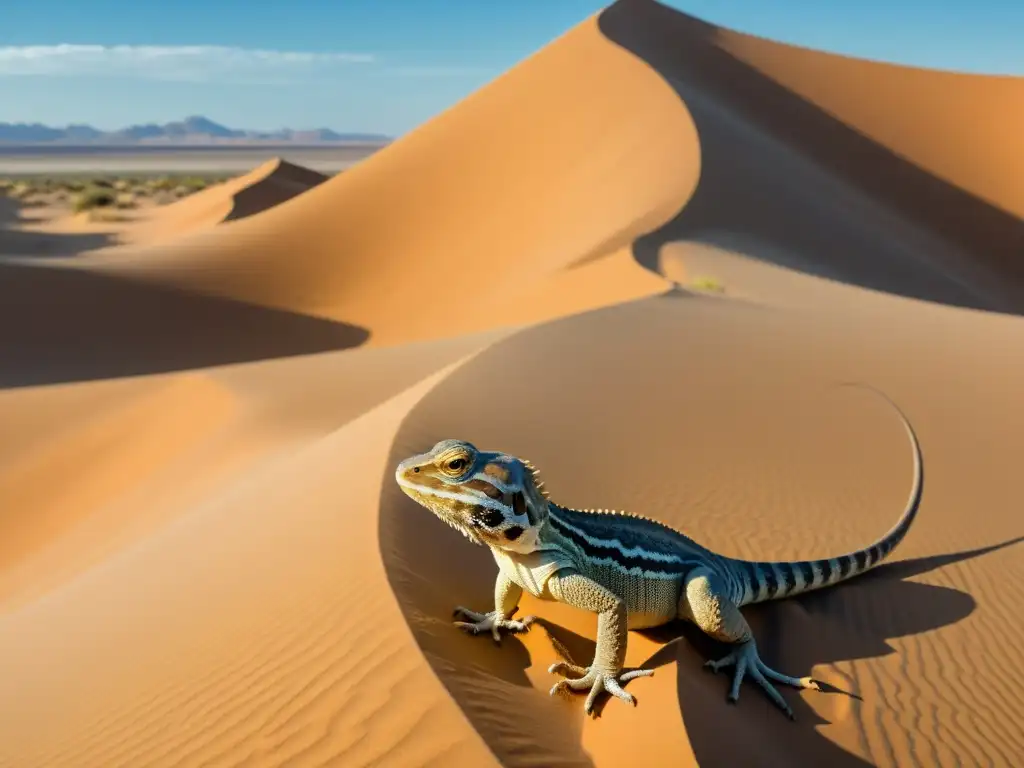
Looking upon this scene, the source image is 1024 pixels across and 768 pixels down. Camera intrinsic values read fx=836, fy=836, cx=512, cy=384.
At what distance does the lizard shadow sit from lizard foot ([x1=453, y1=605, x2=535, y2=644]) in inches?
8.1

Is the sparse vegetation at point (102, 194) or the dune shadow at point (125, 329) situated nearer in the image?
the dune shadow at point (125, 329)

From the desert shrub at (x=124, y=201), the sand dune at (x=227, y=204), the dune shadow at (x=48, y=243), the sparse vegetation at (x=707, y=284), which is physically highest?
the desert shrub at (x=124, y=201)

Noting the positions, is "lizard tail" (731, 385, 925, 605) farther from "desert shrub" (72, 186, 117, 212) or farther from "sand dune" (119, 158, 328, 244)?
"desert shrub" (72, 186, 117, 212)

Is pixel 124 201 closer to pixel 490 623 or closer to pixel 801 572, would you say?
pixel 490 623

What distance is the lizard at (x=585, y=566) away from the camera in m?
3.80

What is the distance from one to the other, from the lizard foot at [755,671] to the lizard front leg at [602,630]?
0.46 m

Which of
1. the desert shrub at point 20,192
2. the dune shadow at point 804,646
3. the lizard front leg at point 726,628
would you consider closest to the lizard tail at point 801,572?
the dune shadow at point 804,646

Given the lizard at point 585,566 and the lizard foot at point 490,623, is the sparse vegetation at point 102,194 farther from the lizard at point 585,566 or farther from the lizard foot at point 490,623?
the lizard at point 585,566

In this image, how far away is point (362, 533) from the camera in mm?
5121

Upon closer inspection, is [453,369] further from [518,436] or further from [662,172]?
[662,172]

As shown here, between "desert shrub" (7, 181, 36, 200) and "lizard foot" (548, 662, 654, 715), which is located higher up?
"desert shrub" (7, 181, 36, 200)

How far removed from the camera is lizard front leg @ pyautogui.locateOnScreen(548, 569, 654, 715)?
3.94 metres

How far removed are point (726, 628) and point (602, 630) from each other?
2.23ft

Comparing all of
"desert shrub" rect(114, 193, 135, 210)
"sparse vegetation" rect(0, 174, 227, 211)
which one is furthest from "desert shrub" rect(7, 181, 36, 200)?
"desert shrub" rect(114, 193, 135, 210)
